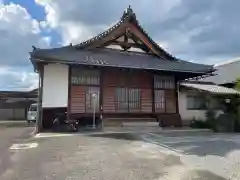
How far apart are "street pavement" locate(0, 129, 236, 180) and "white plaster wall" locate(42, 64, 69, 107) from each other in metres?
5.90

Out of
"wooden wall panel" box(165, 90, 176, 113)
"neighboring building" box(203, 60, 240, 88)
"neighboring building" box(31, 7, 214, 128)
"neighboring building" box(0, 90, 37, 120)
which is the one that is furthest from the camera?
"neighboring building" box(0, 90, 37, 120)

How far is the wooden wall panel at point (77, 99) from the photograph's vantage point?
56.5 feet

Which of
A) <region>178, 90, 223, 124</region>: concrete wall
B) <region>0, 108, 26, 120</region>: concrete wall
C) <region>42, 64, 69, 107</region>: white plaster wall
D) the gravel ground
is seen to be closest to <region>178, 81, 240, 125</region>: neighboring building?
<region>178, 90, 223, 124</region>: concrete wall

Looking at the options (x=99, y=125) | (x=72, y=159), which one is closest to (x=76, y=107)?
(x=99, y=125)

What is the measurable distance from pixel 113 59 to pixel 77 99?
3143 mm

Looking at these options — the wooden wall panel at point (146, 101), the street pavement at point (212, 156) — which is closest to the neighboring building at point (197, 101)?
the wooden wall panel at point (146, 101)

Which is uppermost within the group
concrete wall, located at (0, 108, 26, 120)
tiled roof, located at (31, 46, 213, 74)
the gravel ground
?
tiled roof, located at (31, 46, 213, 74)

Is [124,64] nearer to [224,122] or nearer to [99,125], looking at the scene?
[99,125]

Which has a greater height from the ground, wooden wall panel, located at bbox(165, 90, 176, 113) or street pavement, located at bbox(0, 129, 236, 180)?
wooden wall panel, located at bbox(165, 90, 176, 113)

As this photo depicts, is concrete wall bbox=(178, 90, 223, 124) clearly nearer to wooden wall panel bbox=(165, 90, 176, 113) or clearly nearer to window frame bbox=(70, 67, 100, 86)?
wooden wall panel bbox=(165, 90, 176, 113)

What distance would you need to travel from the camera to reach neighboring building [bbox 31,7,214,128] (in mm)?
Result: 17203

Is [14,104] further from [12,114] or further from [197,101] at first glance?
[197,101]

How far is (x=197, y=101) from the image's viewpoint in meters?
21.8

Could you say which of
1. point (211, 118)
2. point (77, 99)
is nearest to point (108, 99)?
point (77, 99)
